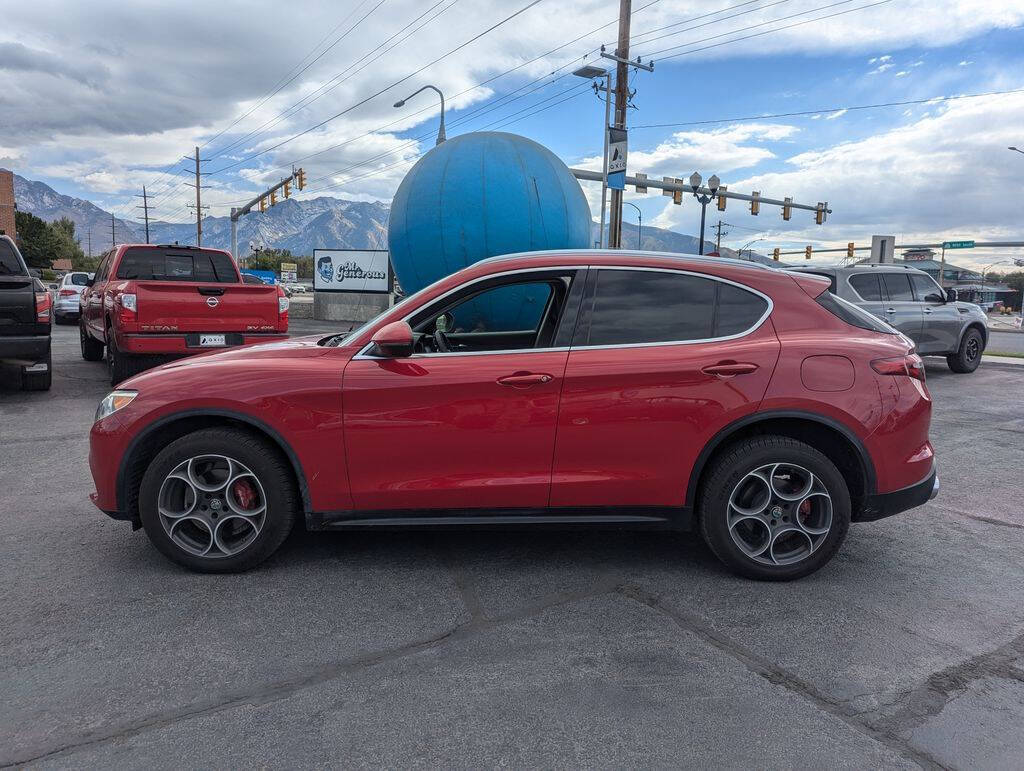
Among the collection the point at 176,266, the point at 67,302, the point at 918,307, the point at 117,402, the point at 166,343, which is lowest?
the point at 117,402

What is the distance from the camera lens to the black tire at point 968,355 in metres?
12.8

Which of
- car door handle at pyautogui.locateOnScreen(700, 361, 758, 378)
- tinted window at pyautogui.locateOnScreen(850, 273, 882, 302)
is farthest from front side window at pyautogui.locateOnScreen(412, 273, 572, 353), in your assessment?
tinted window at pyautogui.locateOnScreen(850, 273, 882, 302)

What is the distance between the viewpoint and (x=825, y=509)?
3.64 meters

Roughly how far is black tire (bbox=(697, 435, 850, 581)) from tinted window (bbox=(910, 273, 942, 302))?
9863 mm

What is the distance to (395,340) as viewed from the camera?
3494 millimetres

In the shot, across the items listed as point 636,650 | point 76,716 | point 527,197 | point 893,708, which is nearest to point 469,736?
point 636,650

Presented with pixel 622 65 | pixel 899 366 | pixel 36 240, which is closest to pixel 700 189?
pixel 622 65

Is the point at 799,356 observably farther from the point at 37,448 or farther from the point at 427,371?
the point at 37,448

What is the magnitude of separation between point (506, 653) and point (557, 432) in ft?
3.54

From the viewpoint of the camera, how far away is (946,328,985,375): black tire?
12821 mm

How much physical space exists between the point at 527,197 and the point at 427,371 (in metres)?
8.02

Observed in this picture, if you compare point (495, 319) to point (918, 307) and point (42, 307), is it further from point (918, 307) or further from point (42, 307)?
point (918, 307)

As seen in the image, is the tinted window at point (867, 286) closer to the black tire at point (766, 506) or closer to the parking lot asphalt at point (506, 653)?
the parking lot asphalt at point (506, 653)

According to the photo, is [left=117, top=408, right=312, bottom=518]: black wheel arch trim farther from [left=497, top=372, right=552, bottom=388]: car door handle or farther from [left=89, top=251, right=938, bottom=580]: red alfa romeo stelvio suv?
[left=497, top=372, right=552, bottom=388]: car door handle
